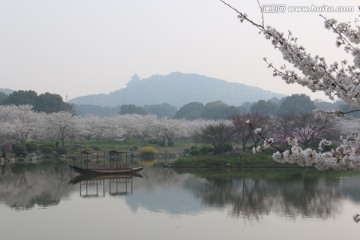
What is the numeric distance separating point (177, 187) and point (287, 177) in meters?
8.22

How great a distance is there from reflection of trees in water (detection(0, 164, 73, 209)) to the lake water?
49mm

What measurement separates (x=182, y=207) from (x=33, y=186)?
11.0 metres

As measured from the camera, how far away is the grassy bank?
35312 mm

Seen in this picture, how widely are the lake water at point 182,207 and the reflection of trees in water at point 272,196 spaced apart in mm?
41

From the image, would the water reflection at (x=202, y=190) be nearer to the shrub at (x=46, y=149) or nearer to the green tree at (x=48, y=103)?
the shrub at (x=46, y=149)

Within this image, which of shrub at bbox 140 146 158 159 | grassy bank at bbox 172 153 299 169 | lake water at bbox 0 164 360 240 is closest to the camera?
lake water at bbox 0 164 360 240

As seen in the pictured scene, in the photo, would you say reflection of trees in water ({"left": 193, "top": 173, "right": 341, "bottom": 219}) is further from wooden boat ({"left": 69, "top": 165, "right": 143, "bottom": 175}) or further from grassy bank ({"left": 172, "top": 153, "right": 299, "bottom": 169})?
grassy bank ({"left": 172, "top": 153, "right": 299, "bottom": 169})

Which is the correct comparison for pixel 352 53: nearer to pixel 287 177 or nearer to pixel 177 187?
pixel 177 187

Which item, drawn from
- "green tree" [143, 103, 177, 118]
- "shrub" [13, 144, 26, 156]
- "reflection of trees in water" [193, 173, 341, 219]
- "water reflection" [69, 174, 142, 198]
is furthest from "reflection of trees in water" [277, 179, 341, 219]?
"green tree" [143, 103, 177, 118]

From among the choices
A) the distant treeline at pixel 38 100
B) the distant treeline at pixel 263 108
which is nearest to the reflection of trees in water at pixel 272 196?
the distant treeline at pixel 263 108

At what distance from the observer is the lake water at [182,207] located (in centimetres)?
1494

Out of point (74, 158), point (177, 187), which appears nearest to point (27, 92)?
point (74, 158)

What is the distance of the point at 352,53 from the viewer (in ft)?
16.7

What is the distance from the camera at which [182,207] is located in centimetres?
1912
